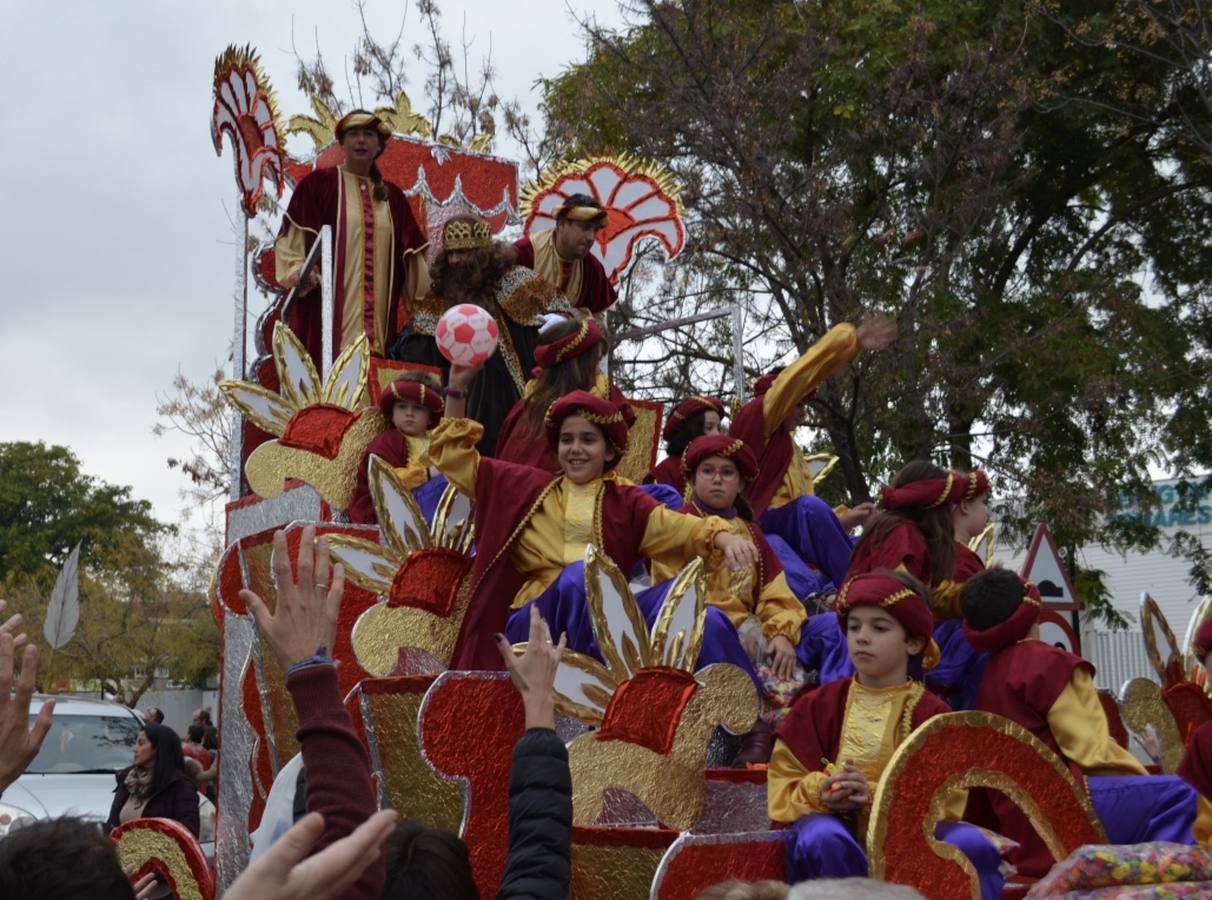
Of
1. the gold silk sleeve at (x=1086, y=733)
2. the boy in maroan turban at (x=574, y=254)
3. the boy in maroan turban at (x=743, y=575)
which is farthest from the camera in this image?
the boy in maroan turban at (x=574, y=254)

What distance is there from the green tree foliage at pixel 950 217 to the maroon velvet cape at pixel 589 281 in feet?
9.94

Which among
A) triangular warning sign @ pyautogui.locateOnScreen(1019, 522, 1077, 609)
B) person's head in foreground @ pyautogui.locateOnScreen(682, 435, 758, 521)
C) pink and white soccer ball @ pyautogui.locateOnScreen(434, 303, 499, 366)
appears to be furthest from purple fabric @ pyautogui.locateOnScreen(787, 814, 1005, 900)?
triangular warning sign @ pyautogui.locateOnScreen(1019, 522, 1077, 609)

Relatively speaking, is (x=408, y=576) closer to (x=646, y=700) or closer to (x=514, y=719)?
(x=514, y=719)

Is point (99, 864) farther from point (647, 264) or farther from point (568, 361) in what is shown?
point (647, 264)

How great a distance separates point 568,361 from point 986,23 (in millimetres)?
10000

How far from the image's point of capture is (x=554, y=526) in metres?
5.03

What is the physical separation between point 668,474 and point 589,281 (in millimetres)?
1491

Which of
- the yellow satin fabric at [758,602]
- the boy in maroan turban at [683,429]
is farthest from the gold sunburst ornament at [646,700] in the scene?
the boy in maroan turban at [683,429]

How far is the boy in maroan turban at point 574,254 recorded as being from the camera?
7.62 metres

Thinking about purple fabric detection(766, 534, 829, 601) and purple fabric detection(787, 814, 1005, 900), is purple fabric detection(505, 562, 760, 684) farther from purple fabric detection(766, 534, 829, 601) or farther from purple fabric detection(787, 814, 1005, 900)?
purple fabric detection(766, 534, 829, 601)

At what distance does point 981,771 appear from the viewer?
3689mm

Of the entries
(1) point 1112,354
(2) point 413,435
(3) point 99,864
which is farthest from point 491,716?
(1) point 1112,354

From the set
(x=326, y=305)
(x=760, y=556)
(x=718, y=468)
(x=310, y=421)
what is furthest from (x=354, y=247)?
(x=760, y=556)

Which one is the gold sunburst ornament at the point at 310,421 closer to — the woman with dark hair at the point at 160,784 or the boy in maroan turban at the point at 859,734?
the woman with dark hair at the point at 160,784
